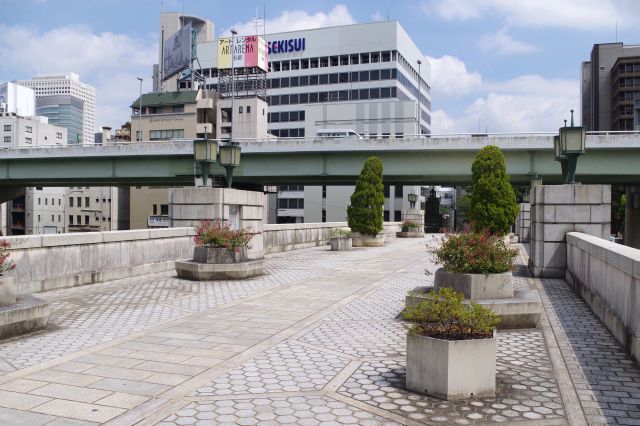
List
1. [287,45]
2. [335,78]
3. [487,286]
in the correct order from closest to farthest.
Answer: [487,286], [335,78], [287,45]

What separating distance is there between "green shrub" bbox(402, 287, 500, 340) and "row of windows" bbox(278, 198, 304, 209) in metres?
91.0

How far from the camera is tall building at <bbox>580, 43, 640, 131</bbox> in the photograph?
349ft

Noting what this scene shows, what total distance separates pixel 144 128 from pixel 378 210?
244 ft

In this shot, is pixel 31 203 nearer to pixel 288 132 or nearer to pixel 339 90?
pixel 288 132

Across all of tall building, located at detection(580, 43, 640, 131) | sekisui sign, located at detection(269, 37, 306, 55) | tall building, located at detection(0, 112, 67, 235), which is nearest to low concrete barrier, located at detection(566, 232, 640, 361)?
sekisui sign, located at detection(269, 37, 306, 55)

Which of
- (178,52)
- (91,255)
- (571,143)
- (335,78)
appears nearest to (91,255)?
(91,255)

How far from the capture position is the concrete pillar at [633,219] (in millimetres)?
54156

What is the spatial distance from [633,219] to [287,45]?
66435 millimetres

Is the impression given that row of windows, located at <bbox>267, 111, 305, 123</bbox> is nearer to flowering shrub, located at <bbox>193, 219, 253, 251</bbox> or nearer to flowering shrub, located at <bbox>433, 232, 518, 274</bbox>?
flowering shrub, located at <bbox>193, 219, 253, 251</bbox>

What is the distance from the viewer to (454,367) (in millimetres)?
5762

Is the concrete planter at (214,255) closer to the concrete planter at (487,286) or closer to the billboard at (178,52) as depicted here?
the concrete planter at (487,286)

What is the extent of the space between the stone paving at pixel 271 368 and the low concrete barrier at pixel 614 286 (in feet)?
0.85

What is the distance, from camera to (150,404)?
5.57 m

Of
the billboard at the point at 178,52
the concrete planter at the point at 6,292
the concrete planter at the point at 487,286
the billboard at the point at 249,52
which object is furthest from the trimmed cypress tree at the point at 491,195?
the billboard at the point at 178,52
